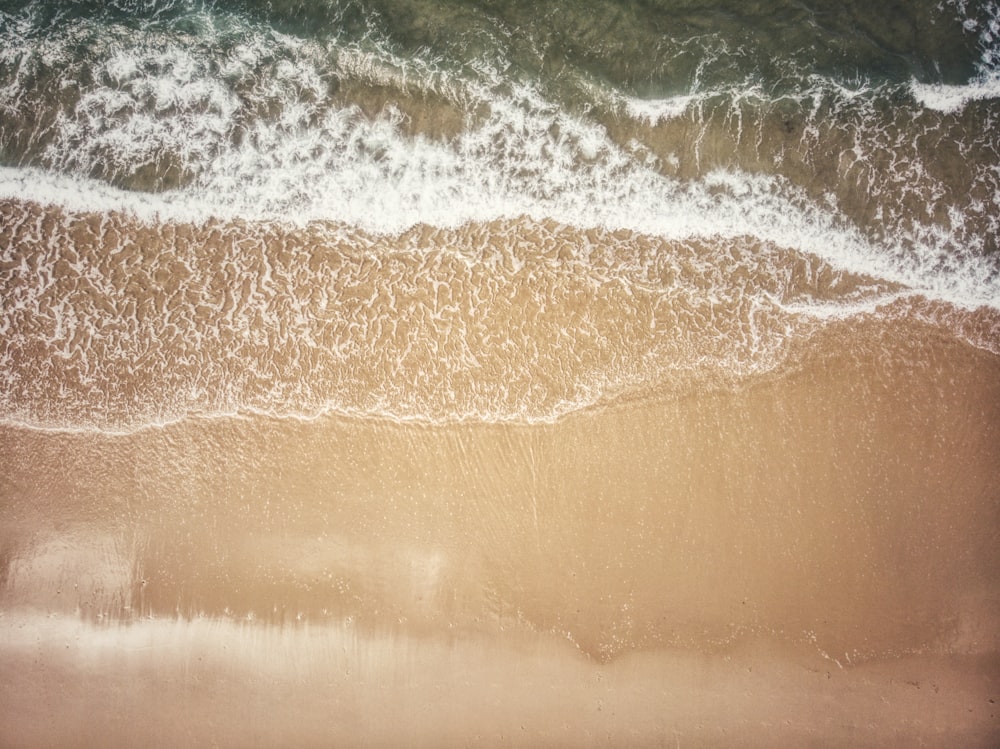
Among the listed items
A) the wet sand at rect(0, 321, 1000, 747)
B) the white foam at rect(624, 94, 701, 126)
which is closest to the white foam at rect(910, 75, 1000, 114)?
the white foam at rect(624, 94, 701, 126)

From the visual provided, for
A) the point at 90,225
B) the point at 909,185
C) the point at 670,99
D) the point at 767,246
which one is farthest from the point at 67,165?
the point at 909,185

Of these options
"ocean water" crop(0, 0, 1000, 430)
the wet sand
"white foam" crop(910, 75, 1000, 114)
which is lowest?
the wet sand

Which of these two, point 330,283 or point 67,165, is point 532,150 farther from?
point 67,165

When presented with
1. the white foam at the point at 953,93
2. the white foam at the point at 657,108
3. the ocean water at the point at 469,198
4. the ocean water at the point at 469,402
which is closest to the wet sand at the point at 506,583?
the ocean water at the point at 469,402

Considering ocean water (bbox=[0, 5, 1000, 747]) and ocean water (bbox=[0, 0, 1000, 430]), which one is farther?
ocean water (bbox=[0, 0, 1000, 430])

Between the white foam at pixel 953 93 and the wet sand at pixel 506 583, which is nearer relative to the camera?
the wet sand at pixel 506 583

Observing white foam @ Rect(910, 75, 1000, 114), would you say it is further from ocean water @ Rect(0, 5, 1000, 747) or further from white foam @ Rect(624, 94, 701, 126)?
white foam @ Rect(624, 94, 701, 126)

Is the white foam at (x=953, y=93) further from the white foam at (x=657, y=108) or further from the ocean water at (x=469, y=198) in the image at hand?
the white foam at (x=657, y=108)
